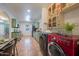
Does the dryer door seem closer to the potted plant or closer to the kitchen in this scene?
the kitchen

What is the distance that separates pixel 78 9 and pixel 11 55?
1416 mm

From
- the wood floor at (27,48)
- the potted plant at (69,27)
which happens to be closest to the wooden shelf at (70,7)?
the potted plant at (69,27)

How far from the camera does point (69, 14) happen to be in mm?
2527

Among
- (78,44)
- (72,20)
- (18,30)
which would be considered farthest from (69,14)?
(18,30)

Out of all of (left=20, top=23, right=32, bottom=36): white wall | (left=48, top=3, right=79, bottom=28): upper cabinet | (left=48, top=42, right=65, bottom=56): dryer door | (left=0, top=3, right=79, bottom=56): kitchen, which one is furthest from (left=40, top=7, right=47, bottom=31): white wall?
(left=48, top=42, right=65, bottom=56): dryer door

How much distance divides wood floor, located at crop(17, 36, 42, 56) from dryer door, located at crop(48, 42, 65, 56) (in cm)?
20

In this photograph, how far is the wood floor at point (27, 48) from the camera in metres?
2.41

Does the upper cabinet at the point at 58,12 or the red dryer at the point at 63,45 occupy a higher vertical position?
the upper cabinet at the point at 58,12

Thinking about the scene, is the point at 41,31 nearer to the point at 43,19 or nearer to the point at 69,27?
the point at 43,19

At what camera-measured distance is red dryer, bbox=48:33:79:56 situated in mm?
1955

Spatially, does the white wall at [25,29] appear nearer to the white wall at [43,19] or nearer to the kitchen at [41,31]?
the kitchen at [41,31]

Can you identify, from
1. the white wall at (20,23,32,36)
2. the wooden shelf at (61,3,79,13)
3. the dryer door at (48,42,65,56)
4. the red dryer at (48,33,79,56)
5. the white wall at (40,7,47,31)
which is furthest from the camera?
the white wall at (20,23,32,36)

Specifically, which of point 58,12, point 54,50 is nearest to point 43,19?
point 58,12

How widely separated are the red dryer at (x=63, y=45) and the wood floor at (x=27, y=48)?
0.87 ft
